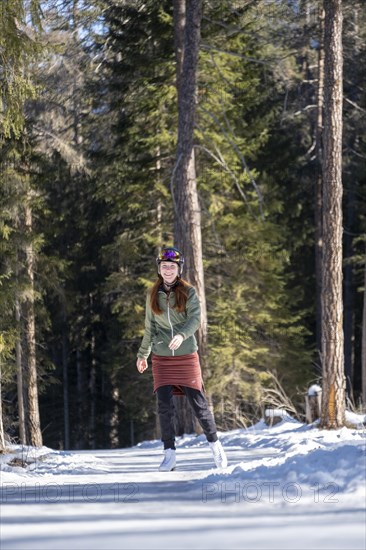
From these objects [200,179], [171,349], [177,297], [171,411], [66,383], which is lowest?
[66,383]

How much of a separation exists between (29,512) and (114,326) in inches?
1122

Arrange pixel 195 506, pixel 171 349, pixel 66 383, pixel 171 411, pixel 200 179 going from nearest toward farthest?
pixel 195 506 → pixel 171 349 → pixel 171 411 → pixel 200 179 → pixel 66 383

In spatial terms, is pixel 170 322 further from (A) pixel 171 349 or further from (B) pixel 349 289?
(B) pixel 349 289

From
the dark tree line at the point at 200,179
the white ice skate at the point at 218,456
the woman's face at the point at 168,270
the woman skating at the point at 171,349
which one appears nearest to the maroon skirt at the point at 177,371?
the woman skating at the point at 171,349

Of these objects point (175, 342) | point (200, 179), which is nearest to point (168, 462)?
point (175, 342)

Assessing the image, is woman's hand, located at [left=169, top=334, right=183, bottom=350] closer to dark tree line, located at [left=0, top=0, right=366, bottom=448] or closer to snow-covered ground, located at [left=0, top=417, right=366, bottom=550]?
snow-covered ground, located at [left=0, top=417, right=366, bottom=550]

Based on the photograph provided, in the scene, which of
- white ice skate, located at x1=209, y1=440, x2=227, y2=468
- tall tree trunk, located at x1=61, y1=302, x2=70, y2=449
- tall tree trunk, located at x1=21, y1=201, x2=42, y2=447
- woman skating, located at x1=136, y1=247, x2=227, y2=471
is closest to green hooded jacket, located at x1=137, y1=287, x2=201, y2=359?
woman skating, located at x1=136, y1=247, x2=227, y2=471

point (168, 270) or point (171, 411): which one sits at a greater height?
point (168, 270)

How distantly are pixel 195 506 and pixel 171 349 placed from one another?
2659mm

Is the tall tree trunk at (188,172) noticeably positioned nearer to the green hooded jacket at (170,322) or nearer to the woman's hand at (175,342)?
the green hooded jacket at (170,322)

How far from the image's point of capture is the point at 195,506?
532 centimetres

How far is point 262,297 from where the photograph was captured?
931 inches

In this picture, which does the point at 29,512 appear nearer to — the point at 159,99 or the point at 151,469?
the point at 151,469

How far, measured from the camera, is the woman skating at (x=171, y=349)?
7926mm
